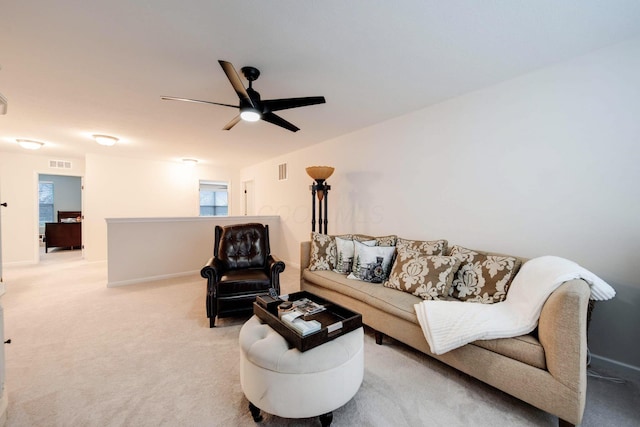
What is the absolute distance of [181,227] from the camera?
176 inches

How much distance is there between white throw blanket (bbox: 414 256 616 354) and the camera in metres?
1.54

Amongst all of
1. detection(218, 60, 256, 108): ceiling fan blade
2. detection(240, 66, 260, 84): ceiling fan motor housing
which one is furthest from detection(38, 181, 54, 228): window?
detection(218, 60, 256, 108): ceiling fan blade

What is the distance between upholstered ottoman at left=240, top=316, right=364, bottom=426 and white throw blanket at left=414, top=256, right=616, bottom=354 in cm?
67

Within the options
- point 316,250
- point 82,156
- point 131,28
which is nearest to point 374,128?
point 316,250

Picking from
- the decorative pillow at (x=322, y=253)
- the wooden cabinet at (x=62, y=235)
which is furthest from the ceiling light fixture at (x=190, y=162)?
the decorative pillow at (x=322, y=253)

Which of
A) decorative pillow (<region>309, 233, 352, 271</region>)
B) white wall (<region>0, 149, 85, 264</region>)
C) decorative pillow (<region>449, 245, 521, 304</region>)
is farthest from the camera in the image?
white wall (<region>0, 149, 85, 264</region>)

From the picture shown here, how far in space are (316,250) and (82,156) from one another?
6.23m

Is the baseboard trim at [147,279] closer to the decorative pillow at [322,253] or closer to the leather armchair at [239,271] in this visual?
the leather armchair at [239,271]

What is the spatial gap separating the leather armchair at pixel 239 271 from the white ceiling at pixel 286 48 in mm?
1592

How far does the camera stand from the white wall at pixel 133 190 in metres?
5.49

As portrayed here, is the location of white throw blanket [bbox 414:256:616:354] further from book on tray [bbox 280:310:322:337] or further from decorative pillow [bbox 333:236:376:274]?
decorative pillow [bbox 333:236:376:274]

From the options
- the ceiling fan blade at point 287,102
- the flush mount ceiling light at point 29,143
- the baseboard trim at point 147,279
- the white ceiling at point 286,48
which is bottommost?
the baseboard trim at point 147,279

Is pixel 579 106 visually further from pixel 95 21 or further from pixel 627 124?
pixel 95 21

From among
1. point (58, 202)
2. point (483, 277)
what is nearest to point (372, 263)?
point (483, 277)
